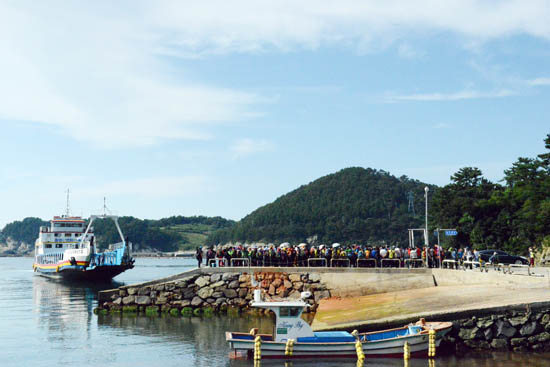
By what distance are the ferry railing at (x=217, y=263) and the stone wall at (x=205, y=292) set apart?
1000mm

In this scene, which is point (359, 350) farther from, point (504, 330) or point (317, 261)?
point (317, 261)

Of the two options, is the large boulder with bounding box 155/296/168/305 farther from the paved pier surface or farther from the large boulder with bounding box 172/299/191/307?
the paved pier surface

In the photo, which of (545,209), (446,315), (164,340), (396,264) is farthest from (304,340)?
(545,209)

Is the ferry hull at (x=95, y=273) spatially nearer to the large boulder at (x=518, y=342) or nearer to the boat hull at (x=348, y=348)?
the boat hull at (x=348, y=348)

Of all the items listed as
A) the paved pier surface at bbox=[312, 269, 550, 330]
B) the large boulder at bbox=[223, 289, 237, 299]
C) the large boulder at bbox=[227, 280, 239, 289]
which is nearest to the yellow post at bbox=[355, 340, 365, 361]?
the paved pier surface at bbox=[312, 269, 550, 330]

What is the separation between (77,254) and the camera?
228 feet

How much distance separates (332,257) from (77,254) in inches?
1674

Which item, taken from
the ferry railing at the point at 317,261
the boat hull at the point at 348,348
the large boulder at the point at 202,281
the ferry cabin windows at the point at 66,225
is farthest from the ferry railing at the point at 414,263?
the ferry cabin windows at the point at 66,225

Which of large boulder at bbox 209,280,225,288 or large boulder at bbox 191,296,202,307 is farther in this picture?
Result: large boulder at bbox 209,280,225,288

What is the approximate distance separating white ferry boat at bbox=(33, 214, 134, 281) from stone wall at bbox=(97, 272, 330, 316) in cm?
3094

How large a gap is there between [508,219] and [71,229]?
57353mm

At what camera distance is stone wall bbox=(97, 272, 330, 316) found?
117ft

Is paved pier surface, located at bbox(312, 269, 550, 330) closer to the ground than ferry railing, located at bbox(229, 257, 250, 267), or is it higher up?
closer to the ground

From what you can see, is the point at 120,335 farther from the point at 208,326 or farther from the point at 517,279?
the point at 517,279
